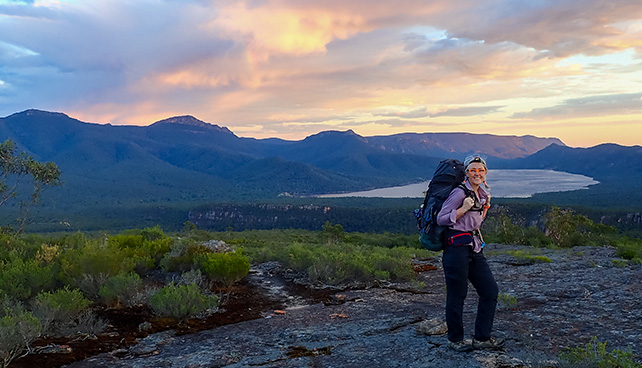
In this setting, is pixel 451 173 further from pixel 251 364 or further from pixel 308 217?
pixel 308 217

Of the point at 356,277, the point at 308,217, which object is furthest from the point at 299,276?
the point at 308,217

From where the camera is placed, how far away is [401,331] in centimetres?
676

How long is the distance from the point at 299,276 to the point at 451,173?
7380 mm

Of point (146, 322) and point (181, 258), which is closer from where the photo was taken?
point (146, 322)

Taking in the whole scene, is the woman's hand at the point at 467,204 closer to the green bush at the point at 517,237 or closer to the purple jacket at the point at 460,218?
the purple jacket at the point at 460,218

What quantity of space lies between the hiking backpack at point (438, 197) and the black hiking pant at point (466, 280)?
8.5 inches

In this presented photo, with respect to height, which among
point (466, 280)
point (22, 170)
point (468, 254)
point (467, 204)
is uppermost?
point (22, 170)

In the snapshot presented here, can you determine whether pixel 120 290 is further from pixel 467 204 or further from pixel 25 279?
pixel 467 204

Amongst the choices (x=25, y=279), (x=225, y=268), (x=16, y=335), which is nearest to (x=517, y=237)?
(x=225, y=268)

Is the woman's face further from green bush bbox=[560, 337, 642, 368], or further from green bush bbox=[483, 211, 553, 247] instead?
green bush bbox=[483, 211, 553, 247]

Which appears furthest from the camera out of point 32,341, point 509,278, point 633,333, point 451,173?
point 509,278

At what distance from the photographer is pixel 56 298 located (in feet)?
24.1

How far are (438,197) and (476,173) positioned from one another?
0.53 metres

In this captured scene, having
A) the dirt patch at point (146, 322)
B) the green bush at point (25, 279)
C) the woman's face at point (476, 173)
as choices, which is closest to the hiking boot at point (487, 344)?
the woman's face at point (476, 173)
